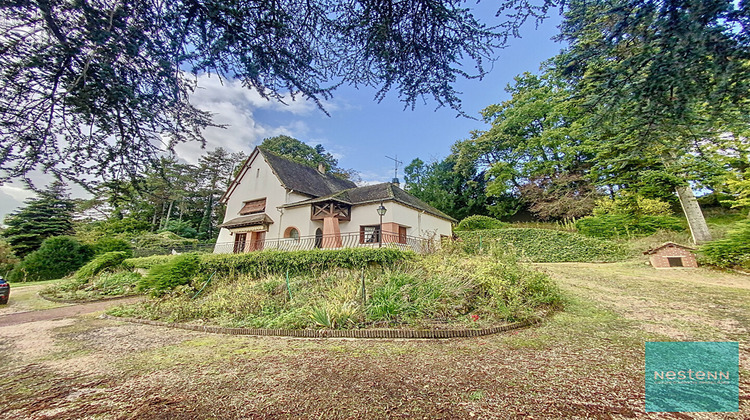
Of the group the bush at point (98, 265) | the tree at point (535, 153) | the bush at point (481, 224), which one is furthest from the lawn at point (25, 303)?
the tree at point (535, 153)

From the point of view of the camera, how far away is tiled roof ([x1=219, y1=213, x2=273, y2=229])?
53.5 feet

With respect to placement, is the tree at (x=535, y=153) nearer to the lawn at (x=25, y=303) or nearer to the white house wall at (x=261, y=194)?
the white house wall at (x=261, y=194)

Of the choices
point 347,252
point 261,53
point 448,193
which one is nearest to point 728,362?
point 261,53

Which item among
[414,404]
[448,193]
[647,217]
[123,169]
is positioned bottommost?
[414,404]

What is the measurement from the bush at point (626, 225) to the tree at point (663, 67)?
12.4m

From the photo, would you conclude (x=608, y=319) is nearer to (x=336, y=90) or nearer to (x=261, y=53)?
(x=336, y=90)

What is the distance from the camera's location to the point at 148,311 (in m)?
6.42

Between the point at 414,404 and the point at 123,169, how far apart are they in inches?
155

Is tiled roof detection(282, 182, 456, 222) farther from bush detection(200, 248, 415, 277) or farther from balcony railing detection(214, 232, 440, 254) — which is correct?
bush detection(200, 248, 415, 277)

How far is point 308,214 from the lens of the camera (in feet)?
49.7

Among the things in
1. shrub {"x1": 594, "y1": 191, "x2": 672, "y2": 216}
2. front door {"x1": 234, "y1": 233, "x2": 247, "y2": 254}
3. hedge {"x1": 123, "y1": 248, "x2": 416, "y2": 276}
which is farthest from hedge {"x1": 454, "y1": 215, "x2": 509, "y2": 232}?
front door {"x1": 234, "y1": 233, "x2": 247, "y2": 254}

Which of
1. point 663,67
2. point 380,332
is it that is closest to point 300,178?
point 380,332

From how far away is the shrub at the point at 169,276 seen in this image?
7.59 metres

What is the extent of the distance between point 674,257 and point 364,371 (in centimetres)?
1157
